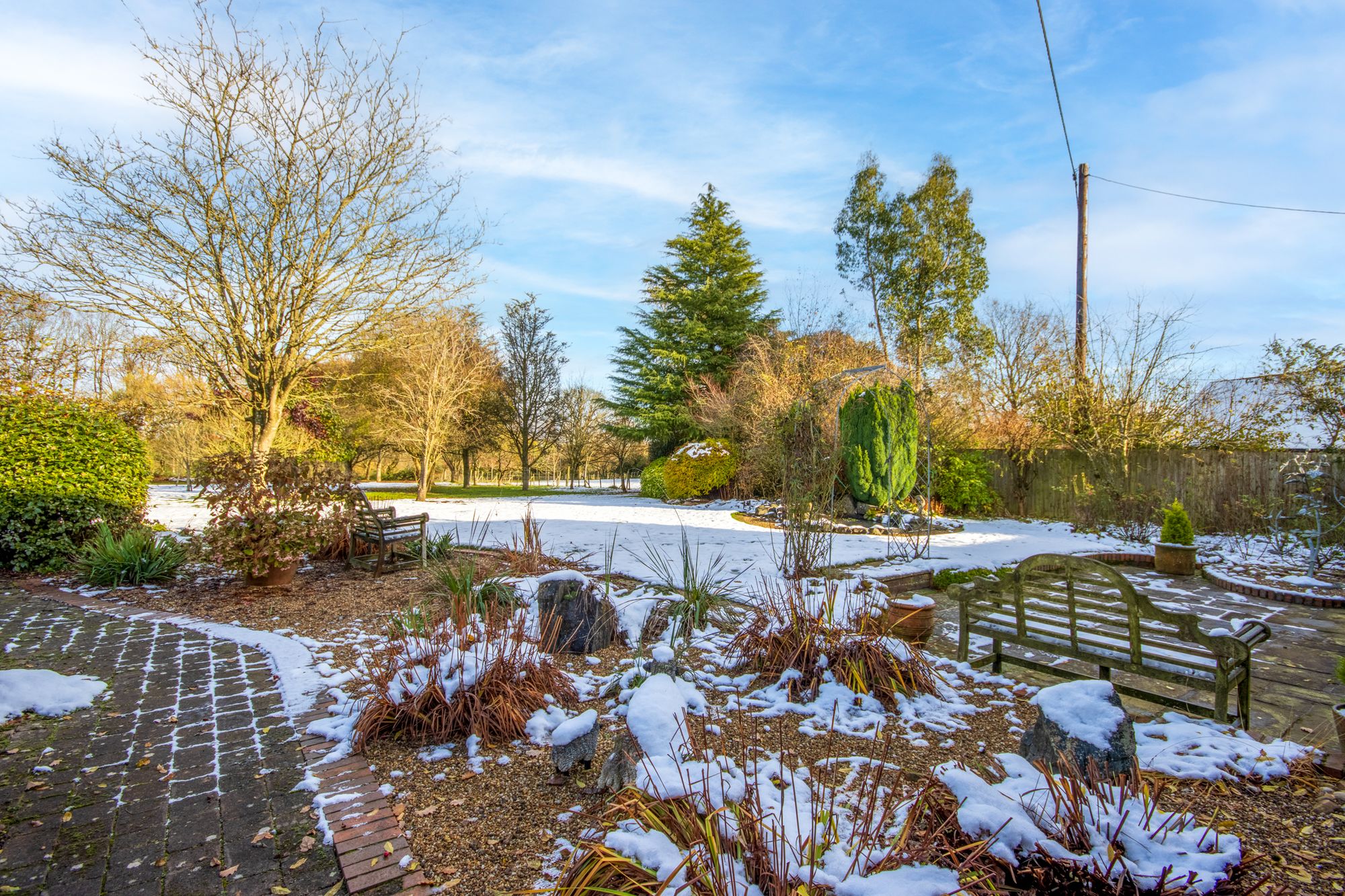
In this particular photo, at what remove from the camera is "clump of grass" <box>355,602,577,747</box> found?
9.50ft

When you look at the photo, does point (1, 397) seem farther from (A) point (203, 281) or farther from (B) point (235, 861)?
(B) point (235, 861)

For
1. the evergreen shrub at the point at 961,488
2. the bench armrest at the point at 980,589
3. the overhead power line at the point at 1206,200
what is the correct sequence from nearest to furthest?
the bench armrest at the point at 980,589, the overhead power line at the point at 1206,200, the evergreen shrub at the point at 961,488

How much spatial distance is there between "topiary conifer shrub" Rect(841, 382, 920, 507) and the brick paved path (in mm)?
9030

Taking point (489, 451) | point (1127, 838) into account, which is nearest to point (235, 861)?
point (1127, 838)

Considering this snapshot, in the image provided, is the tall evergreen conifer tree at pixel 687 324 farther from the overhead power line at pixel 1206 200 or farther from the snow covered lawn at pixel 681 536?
the overhead power line at pixel 1206 200

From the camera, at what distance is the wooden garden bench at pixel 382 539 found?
6328 millimetres

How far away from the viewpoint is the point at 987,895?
1.45m

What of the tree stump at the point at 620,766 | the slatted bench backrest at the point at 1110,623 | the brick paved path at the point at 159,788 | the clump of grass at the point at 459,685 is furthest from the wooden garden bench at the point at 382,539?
the slatted bench backrest at the point at 1110,623

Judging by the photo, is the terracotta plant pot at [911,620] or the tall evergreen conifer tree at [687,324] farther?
the tall evergreen conifer tree at [687,324]

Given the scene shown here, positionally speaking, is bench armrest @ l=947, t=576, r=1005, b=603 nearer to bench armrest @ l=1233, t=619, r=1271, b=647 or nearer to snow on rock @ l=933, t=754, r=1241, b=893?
bench armrest @ l=1233, t=619, r=1271, b=647

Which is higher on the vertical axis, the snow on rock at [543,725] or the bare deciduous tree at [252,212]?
the bare deciduous tree at [252,212]

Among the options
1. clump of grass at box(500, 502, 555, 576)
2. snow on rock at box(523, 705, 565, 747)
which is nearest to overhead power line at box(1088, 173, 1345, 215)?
clump of grass at box(500, 502, 555, 576)

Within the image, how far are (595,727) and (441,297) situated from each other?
7511 mm

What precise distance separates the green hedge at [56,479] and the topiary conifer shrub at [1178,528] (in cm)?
1220
